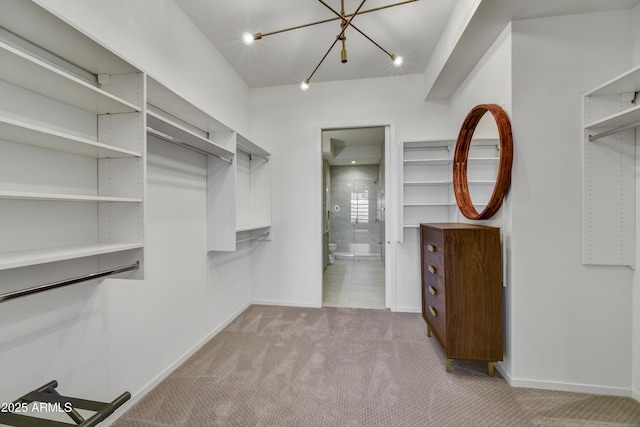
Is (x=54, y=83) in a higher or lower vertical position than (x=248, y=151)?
lower

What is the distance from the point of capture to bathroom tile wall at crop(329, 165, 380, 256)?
21.7 ft

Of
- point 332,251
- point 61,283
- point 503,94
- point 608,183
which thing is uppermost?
point 503,94

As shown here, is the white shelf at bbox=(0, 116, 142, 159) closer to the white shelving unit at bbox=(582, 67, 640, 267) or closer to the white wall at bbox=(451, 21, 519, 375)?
the white wall at bbox=(451, 21, 519, 375)

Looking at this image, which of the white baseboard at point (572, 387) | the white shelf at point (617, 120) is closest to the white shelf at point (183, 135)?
the white shelf at point (617, 120)

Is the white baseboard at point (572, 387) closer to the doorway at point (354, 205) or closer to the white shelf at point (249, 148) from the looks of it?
the white shelf at point (249, 148)

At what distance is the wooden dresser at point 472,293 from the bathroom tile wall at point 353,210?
474 cm

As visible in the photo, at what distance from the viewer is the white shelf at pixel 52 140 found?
34.8 inches

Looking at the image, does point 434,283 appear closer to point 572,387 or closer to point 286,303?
point 572,387

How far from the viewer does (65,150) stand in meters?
1.22

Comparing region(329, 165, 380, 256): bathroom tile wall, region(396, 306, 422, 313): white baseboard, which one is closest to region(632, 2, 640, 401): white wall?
region(396, 306, 422, 313): white baseboard

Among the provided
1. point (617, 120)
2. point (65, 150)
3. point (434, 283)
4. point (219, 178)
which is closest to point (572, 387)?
point (434, 283)

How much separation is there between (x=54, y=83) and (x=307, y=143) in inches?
94.3

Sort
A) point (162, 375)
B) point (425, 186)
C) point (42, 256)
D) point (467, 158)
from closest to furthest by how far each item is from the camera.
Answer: point (42, 256)
point (162, 375)
point (467, 158)
point (425, 186)

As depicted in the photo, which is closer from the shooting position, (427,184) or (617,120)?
(617,120)
